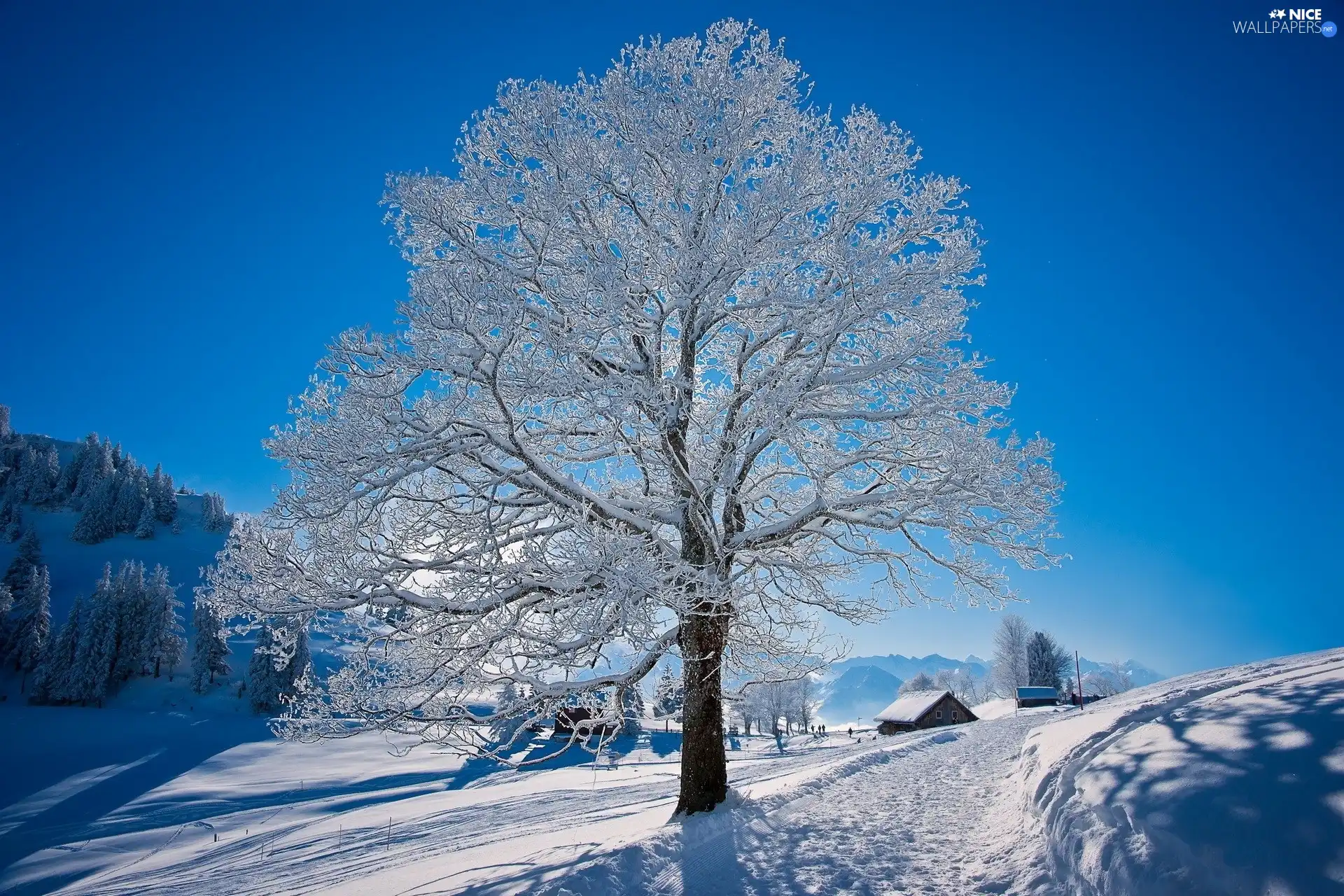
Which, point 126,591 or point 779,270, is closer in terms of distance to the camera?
point 779,270

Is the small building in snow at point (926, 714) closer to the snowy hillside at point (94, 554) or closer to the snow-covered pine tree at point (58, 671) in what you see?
the snow-covered pine tree at point (58, 671)

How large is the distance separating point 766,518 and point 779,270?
13.5 feet

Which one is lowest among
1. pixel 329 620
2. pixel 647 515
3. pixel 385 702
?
pixel 385 702

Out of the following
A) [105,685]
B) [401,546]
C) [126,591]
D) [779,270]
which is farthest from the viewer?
[126,591]

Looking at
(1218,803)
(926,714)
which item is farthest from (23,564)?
(1218,803)

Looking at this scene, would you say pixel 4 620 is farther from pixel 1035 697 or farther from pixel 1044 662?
pixel 1044 662

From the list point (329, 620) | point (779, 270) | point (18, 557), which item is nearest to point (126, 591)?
point (18, 557)

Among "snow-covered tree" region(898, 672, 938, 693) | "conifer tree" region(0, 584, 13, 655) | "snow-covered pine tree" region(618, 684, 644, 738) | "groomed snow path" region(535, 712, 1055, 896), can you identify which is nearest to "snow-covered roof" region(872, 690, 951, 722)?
"snow-covered tree" region(898, 672, 938, 693)

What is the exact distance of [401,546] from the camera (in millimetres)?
7750

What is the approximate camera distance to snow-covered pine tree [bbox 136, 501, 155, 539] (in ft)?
370

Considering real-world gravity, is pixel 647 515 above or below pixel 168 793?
above

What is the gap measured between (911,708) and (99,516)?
13753cm

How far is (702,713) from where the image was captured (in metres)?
8.48

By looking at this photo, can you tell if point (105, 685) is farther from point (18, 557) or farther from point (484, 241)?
point (484, 241)
